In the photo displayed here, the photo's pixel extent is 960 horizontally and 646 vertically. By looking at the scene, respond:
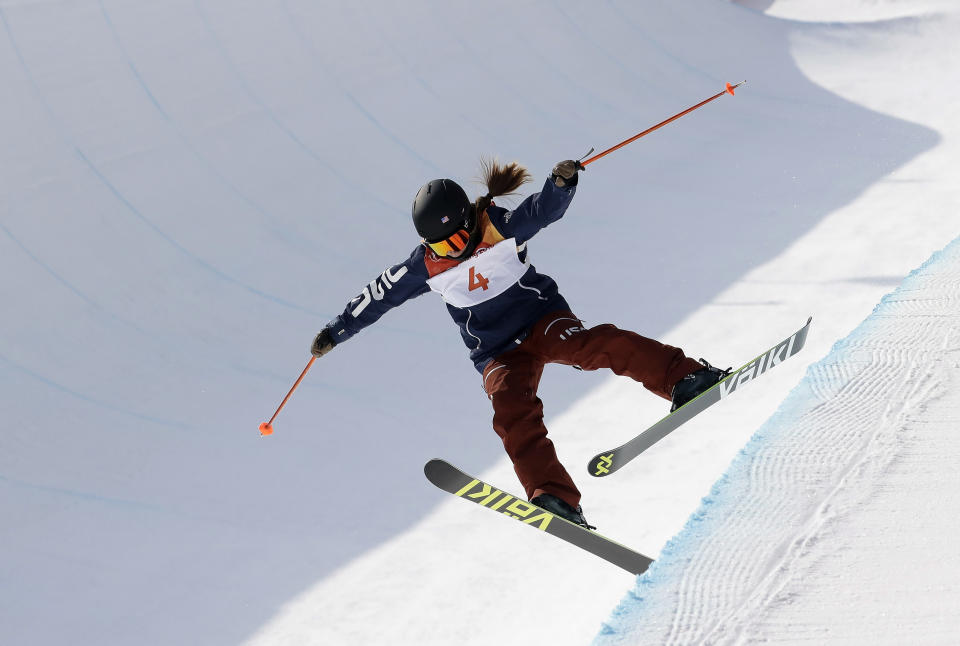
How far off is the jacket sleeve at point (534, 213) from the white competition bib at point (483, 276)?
43 mm

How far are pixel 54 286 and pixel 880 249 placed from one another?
159 inches

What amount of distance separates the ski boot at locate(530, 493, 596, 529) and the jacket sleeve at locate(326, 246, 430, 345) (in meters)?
0.88

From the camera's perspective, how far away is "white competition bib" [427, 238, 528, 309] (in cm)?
300

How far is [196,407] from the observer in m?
3.79

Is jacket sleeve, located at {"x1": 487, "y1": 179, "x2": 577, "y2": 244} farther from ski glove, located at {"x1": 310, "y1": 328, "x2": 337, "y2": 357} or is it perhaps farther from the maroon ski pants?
ski glove, located at {"x1": 310, "y1": 328, "x2": 337, "y2": 357}

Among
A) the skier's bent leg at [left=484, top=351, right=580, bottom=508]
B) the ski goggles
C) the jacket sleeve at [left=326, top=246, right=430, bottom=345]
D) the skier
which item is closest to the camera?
the skier's bent leg at [left=484, top=351, right=580, bottom=508]

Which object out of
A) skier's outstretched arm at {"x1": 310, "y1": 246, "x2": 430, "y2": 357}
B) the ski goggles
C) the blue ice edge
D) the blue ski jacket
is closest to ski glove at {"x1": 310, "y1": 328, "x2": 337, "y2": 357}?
→ skier's outstretched arm at {"x1": 310, "y1": 246, "x2": 430, "y2": 357}

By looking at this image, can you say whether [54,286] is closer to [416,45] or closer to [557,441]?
[557,441]

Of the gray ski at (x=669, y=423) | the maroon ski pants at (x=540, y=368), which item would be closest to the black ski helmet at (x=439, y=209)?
the maroon ski pants at (x=540, y=368)

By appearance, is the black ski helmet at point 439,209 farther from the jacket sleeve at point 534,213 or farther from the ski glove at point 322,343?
the ski glove at point 322,343

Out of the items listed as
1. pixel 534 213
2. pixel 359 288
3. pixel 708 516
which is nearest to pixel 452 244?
pixel 534 213

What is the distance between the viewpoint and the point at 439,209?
2.83 metres

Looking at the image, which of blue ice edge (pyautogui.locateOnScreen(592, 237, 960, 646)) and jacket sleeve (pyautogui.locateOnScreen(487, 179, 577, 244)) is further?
jacket sleeve (pyautogui.locateOnScreen(487, 179, 577, 244))

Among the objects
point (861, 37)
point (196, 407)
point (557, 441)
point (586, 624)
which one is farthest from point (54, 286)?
point (861, 37)
